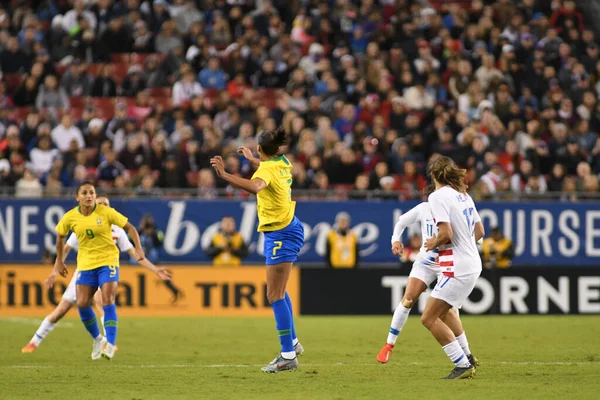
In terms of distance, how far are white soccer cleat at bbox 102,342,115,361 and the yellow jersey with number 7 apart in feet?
3.17

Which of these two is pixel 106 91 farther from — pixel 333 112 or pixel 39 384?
pixel 39 384

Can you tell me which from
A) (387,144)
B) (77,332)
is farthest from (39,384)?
(387,144)

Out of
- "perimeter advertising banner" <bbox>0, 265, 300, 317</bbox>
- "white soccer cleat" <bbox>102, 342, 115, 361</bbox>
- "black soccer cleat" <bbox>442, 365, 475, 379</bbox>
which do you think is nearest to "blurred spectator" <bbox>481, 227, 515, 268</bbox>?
"perimeter advertising banner" <bbox>0, 265, 300, 317</bbox>

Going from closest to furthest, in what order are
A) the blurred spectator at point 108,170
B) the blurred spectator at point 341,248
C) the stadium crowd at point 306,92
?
1. the blurred spectator at point 341,248
2. the blurred spectator at point 108,170
3. the stadium crowd at point 306,92

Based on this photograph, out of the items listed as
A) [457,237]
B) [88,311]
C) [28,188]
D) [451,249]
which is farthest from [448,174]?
[28,188]

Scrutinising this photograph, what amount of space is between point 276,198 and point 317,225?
1204 cm

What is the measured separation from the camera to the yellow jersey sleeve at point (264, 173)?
10.9m

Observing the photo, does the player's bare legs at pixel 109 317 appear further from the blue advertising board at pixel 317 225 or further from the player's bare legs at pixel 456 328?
the blue advertising board at pixel 317 225

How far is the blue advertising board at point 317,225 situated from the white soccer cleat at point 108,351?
29.7 ft

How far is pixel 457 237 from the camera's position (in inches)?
412

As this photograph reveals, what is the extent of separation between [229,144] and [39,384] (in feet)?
42.4

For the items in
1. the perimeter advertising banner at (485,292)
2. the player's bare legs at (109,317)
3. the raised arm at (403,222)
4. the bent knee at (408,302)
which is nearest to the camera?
the raised arm at (403,222)

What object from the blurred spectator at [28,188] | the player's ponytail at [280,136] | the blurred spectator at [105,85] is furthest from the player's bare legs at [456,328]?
the blurred spectator at [105,85]

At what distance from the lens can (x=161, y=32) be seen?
27.0 m
